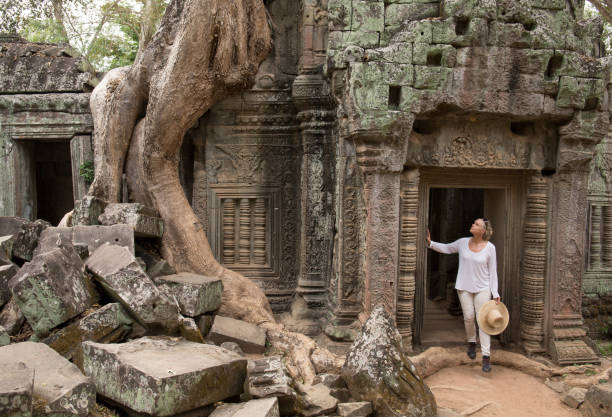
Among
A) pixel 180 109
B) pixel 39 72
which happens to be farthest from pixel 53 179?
pixel 180 109

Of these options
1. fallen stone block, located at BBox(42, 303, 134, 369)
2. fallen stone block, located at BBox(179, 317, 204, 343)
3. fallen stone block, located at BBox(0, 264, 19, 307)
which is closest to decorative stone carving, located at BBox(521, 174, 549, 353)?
fallen stone block, located at BBox(179, 317, 204, 343)

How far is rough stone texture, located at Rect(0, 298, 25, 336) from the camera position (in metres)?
3.58

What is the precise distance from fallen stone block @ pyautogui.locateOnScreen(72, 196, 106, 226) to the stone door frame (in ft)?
10.5

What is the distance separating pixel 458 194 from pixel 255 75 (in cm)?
415

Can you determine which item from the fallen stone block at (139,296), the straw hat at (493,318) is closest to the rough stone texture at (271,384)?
the fallen stone block at (139,296)

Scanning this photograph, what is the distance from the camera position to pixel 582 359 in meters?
5.14

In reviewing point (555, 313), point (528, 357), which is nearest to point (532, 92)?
point (555, 313)

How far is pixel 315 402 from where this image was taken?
11.4 ft

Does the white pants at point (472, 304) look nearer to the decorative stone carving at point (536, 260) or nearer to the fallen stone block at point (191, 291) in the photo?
the decorative stone carving at point (536, 260)

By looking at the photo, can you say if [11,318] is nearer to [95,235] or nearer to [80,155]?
[95,235]

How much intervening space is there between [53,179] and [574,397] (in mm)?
9060

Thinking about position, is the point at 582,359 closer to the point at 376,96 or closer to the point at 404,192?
the point at 404,192

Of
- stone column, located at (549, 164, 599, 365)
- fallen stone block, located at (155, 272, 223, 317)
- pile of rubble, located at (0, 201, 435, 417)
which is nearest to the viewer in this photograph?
pile of rubble, located at (0, 201, 435, 417)

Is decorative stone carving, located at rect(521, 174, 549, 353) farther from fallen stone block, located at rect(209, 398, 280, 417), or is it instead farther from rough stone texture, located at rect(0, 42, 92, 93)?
rough stone texture, located at rect(0, 42, 92, 93)
